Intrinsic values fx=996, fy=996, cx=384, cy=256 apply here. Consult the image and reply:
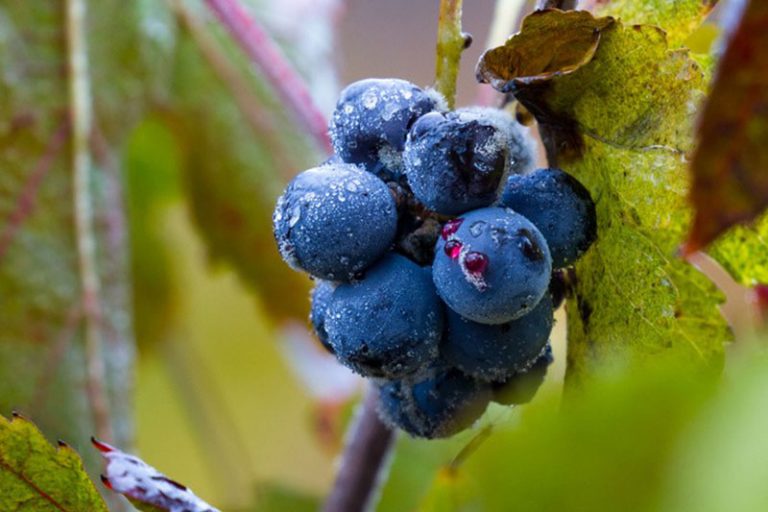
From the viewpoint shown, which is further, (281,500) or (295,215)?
(281,500)

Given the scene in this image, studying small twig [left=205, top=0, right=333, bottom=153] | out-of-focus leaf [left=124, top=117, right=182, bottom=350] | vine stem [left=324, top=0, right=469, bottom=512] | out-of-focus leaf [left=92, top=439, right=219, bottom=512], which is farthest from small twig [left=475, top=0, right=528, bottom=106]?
out-of-focus leaf [left=124, top=117, right=182, bottom=350]

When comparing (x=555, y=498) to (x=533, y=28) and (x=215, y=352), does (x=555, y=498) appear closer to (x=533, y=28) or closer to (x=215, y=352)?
(x=533, y=28)

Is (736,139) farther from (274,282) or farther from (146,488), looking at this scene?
(274,282)

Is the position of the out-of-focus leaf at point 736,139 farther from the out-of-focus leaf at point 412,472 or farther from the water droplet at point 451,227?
the out-of-focus leaf at point 412,472

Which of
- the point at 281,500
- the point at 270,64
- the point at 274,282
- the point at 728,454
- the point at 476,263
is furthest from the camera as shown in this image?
the point at 274,282

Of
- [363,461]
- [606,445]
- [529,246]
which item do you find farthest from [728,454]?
[363,461]

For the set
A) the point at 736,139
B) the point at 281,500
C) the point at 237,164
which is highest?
the point at 736,139

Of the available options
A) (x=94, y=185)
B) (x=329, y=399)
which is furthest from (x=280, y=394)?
(x=94, y=185)

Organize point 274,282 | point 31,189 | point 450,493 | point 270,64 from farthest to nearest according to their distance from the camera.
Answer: point 274,282 → point 31,189 → point 270,64 → point 450,493
